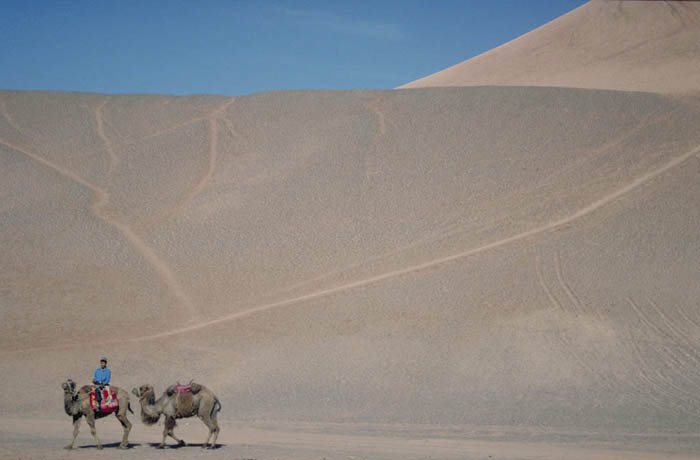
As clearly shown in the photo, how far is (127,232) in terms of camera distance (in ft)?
107

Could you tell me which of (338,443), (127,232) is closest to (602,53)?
(127,232)

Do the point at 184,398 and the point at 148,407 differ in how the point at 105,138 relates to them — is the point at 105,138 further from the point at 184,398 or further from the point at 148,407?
the point at 184,398

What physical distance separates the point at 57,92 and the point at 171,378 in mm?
25915

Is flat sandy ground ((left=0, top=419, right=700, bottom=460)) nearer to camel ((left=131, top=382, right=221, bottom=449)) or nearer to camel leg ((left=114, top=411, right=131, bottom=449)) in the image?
camel leg ((left=114, top=411, right=131, bottom=449))

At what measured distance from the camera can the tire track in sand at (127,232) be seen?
95.0ft

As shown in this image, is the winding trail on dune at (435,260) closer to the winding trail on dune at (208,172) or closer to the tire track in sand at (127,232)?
the tire track in sand at (127,232)

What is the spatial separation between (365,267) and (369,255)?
0.93 metres

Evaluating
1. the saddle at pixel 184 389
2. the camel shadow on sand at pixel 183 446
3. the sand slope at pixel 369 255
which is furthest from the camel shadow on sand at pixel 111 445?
the sand slope at pixel 369 255

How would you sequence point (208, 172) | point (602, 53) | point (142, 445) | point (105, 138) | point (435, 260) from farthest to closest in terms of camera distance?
point (602, 53)
point (105, 138)
point (208, 172)
point (435, 260)
point (142, 445)

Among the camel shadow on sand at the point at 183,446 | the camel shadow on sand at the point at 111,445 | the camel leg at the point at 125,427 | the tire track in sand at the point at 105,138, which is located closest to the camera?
the camel leg at the point at 125,427

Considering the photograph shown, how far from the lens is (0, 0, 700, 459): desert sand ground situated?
66.8 ft

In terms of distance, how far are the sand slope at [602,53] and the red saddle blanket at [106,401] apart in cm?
3970

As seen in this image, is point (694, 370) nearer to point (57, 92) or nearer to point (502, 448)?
point (502, 448)

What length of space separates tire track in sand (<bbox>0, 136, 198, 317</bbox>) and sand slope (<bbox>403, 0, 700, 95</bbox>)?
28291mm
